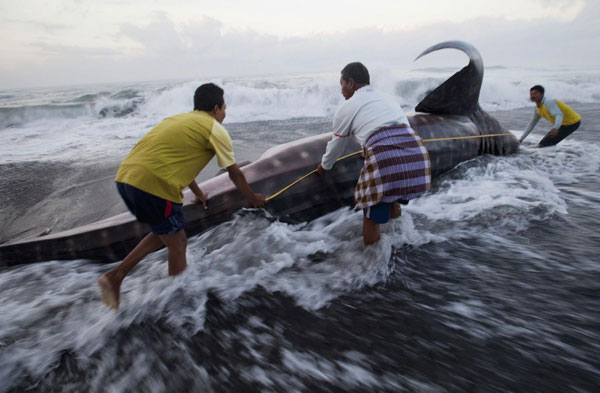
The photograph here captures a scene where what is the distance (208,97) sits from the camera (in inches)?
90.7

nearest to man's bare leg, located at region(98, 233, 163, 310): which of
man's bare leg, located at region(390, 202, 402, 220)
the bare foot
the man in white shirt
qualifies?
the bare foot

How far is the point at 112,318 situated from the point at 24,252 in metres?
1.28

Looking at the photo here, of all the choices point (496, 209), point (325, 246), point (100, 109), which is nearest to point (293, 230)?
point (325, 246)

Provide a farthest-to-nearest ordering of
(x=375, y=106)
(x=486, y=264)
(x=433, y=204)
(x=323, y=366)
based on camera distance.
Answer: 1. (x=433, y=204)
2. (x=486, y=264)
3. (x=375, y=106)
4. (x=323, y=366)

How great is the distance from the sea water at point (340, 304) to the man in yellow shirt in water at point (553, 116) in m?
1.95

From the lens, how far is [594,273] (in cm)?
257

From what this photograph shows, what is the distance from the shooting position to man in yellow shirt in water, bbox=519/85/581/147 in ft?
19.5

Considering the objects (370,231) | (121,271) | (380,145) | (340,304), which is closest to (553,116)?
(370,231)

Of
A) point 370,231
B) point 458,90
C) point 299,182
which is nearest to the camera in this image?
point 370,231

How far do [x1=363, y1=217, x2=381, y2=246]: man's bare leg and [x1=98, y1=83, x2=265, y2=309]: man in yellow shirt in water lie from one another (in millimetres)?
1158

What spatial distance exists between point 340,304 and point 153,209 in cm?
145

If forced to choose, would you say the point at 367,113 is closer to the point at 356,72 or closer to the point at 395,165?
the point at 356,72

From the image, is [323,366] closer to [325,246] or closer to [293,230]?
[325,246]

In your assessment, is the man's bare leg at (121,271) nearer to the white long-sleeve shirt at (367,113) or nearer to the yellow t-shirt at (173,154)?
the yellow t-shirt at (173,154)
